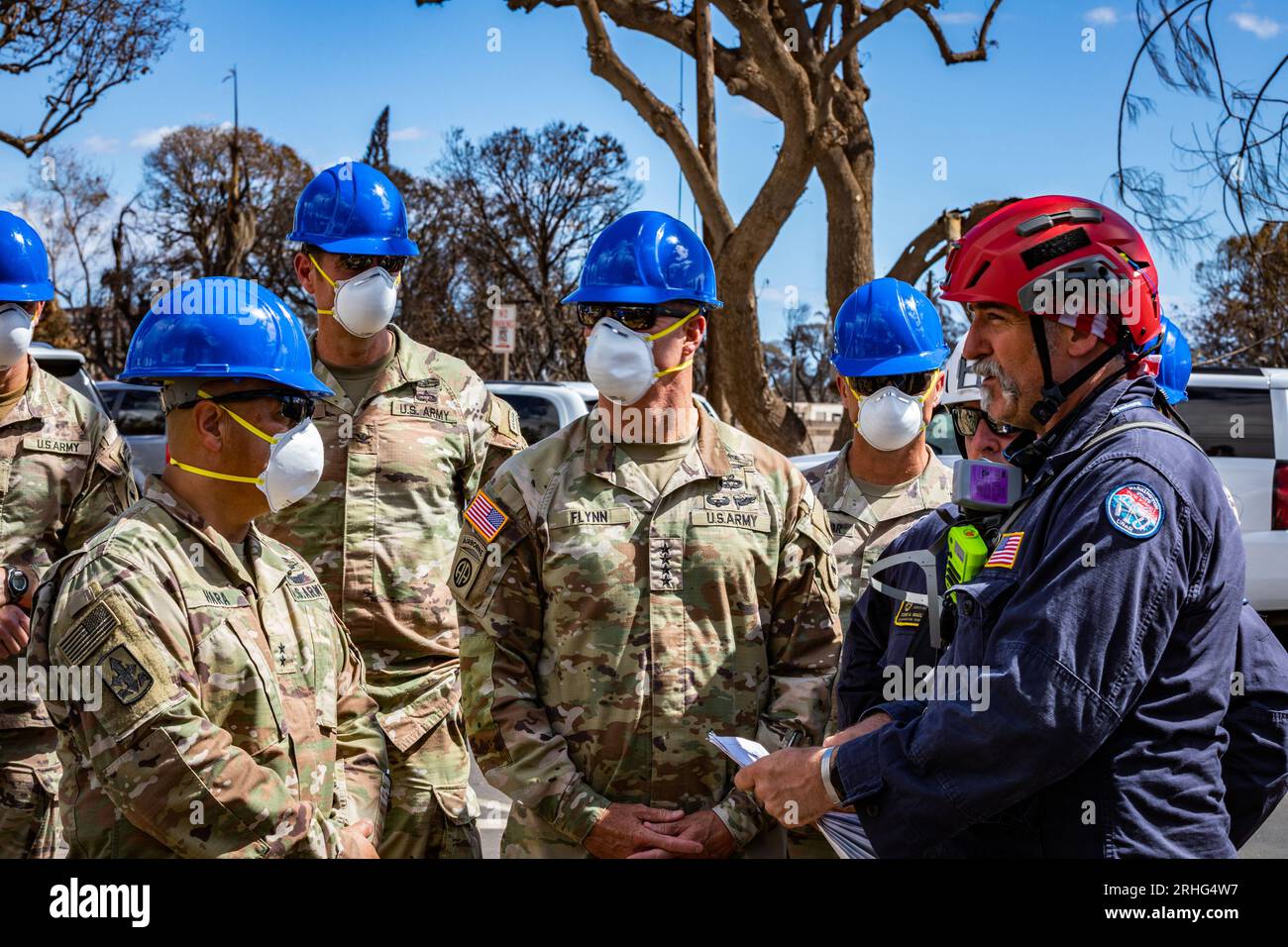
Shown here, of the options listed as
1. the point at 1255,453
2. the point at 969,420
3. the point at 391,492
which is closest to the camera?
the point at 969,420

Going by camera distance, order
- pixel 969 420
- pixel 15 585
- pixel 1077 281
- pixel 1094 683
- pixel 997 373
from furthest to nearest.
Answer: pixel 15 585, pixel 969 420, pixel 997 373, pixel 1077 281, pixel 1094 683

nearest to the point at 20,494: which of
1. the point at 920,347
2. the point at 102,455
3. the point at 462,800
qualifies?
the point at 102,455

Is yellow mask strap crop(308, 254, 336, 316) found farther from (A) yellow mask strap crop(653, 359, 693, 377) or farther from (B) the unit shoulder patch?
(B) the unit shoulder patch

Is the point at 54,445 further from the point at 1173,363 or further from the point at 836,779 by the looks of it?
the point at 1173,363

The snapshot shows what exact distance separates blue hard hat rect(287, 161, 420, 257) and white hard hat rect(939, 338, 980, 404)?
1955 mm

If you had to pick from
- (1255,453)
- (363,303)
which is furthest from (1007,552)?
(1255,453)

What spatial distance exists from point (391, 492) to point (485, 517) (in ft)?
3.48

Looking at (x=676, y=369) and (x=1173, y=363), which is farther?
(x=1173, y=363)

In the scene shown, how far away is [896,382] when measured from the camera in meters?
4.11

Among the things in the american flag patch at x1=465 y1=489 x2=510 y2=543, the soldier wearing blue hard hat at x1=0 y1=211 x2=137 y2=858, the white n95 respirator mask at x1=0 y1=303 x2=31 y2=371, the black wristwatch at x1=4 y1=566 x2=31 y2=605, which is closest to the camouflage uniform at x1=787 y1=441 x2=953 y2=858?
the american flag patch at x1=465 y1=489 x2=510 y2=543

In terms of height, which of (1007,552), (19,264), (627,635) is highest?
(19,264)

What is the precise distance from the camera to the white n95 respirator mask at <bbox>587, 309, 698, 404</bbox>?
329cm

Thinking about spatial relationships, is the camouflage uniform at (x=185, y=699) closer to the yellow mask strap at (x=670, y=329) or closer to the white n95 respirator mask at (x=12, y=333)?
the yellow mask strap at (x=670, y=329)

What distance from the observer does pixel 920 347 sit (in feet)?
13.6
